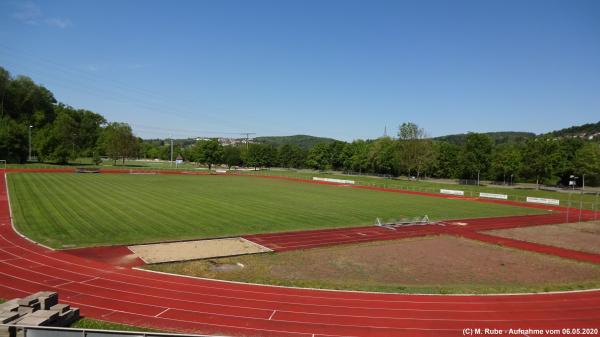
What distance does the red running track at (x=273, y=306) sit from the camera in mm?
13602

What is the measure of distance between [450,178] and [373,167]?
23111 millimetres

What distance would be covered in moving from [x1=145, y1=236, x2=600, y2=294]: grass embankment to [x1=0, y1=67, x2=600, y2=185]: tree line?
214ft

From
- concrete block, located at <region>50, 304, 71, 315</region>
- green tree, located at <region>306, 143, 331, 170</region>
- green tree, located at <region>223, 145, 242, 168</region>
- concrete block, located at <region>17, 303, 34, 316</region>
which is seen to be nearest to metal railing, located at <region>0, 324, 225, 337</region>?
concrete block, located at <region>17, 303, 34, 316</region>

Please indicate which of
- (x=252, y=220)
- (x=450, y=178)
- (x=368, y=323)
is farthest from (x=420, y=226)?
(x=450, y=178)

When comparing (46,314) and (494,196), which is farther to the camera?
(494,196)

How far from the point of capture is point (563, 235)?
33.3 meters

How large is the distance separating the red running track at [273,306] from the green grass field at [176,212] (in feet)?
22.6

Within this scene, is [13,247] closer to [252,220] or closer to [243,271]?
[243,271]

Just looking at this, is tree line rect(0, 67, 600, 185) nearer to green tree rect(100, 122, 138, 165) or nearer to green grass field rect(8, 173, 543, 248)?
green tree rect(100, 122, 138, 165)

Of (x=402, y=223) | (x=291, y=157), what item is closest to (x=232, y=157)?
(x=291, y=157)

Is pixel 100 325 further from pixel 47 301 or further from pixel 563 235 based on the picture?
pixel 563 235

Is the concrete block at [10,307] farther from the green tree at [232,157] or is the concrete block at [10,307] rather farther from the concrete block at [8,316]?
the green tree at [232,157]

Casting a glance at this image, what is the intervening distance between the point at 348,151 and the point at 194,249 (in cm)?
11359

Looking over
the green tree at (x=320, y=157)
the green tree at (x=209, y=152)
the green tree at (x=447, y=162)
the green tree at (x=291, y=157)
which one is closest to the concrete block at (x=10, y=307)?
the green tree at (x=447, y=162)
